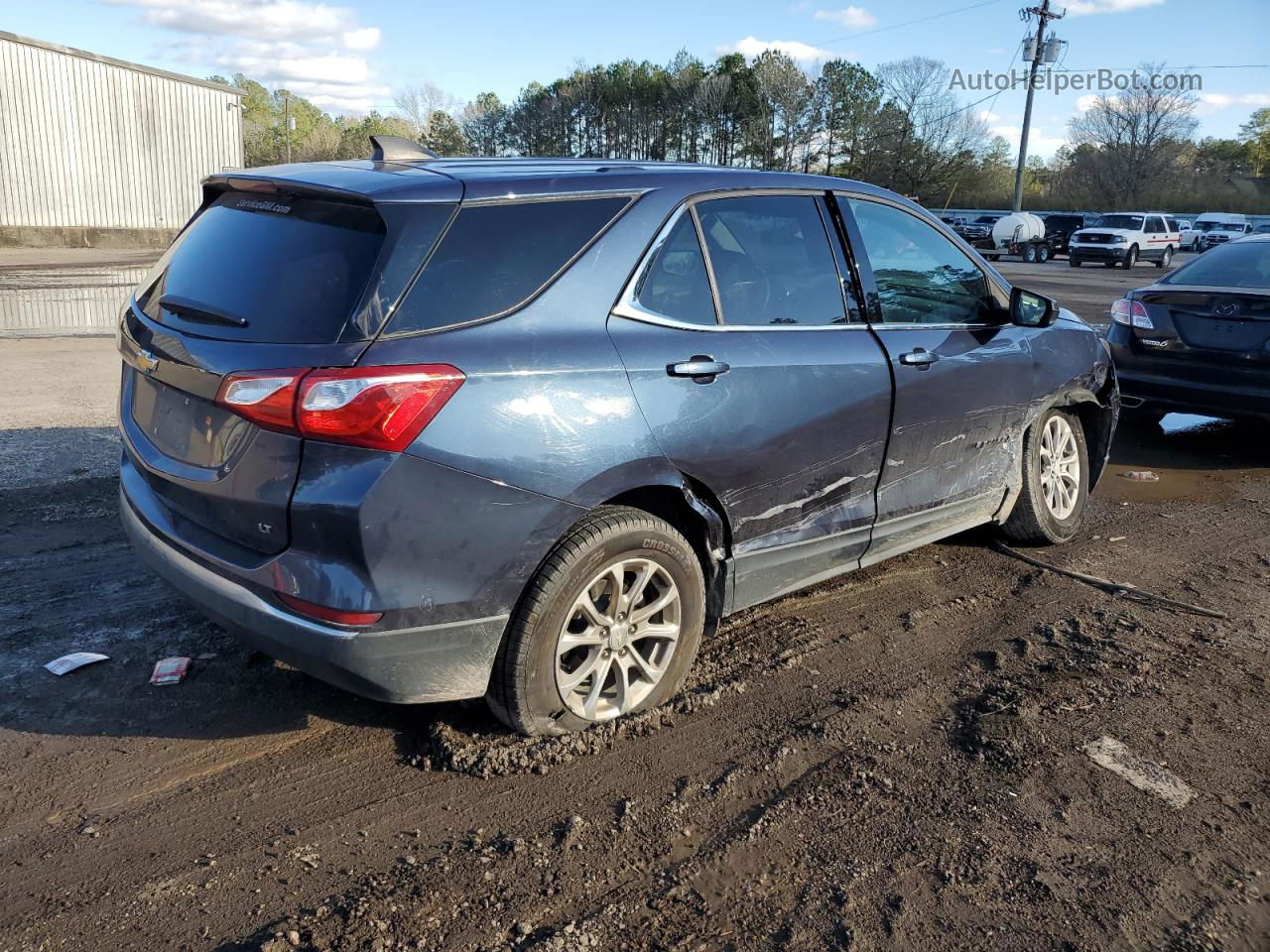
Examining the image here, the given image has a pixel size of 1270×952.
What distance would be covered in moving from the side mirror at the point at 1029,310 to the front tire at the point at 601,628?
2.34 metres

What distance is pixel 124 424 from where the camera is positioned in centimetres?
358

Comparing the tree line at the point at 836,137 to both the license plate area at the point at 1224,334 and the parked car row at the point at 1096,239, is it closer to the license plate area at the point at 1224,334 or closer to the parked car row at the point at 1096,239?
the parked car row at the point at 1096,239

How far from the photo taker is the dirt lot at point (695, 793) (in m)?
2.56

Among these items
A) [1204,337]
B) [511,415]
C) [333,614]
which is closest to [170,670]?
[333,614]

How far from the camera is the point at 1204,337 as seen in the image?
293 inches

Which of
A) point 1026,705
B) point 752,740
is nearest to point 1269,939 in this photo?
point 1026,705

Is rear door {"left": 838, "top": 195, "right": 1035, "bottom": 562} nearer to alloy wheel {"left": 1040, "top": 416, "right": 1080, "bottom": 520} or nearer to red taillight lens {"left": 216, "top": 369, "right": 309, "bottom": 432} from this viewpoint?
alloy wheel {"left": 1040, "top": 416, "right": 1080, "bottom": 520}

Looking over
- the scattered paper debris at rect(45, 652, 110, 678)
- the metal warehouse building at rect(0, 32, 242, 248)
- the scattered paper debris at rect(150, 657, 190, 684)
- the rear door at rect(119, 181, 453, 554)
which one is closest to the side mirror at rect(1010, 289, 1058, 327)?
the rear door at rect(119, 181, 453, 554)

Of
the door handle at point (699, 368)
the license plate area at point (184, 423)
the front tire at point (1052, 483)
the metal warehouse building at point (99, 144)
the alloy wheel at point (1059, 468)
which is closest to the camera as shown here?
the license plate area at point (184, 423)

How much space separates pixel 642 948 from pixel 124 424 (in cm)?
254

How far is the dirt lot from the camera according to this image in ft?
8.39

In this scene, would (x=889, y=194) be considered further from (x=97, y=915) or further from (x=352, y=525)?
(x=97, y=915)

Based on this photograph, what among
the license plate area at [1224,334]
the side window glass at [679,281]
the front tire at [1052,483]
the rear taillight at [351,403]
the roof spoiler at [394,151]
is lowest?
the front tire at [1052,483]

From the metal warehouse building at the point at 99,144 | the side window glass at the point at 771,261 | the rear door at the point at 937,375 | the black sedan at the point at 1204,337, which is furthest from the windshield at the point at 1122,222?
the side window glass at the point at 771,261
